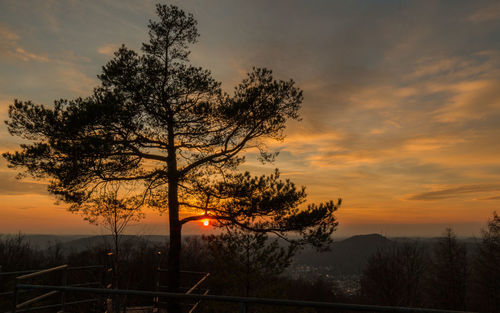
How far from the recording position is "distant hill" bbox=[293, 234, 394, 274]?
108312 millimetres

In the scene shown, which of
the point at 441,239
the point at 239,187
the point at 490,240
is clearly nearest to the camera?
the point at 239,187

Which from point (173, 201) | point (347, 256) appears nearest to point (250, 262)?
point (173, 201)

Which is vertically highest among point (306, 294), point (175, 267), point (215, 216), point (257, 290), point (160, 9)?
point (160, 9)

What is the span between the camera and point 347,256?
11956 cm

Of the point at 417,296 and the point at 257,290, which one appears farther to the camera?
the point at 417,296

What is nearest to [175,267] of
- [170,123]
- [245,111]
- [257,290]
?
[170,123]

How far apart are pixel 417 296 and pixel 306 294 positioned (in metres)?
17.7

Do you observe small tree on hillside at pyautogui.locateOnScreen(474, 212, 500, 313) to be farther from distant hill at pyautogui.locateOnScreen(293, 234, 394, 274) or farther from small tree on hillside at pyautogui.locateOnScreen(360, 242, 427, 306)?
distant hill at pyautogui.locateOnScreen(293, 234, 394, 274)

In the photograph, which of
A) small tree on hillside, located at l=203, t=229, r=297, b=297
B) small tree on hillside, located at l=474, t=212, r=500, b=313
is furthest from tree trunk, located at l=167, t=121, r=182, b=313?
small tree on hillside, located at l=474, t=212, r=500, b=313

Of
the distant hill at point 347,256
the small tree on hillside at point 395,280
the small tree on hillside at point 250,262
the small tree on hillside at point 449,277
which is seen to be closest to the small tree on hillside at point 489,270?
the small tree on hillside at point 449,277

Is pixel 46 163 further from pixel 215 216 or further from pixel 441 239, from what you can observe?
pixel 441 239

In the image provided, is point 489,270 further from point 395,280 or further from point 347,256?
point 347,256

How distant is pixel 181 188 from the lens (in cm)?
1061

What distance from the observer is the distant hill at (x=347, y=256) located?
355 feet
